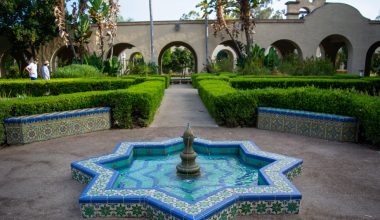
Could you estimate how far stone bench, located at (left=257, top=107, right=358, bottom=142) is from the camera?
6.81 m

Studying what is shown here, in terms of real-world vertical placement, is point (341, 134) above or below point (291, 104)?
below

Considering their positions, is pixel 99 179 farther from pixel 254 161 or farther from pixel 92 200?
pixel 254 161

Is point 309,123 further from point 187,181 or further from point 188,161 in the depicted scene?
point 187,181

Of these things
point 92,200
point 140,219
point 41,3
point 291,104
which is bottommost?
point 140,219

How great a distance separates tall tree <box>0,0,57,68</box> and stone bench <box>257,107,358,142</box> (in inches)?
694

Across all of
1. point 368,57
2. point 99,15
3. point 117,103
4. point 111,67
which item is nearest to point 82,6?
point 99,15

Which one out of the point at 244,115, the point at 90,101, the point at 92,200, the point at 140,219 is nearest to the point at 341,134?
the point at 244,115

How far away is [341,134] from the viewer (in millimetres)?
6848

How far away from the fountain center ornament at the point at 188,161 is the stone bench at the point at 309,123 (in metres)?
3.81

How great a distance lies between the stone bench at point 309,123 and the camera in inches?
268

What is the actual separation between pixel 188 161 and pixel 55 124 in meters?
4.11

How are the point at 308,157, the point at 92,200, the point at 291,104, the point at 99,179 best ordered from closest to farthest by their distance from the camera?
the point at 92,200, the point at 99,179, the point at 308,157, the point at 291,104

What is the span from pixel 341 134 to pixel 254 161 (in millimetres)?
2806

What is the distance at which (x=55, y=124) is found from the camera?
23.7 feet
